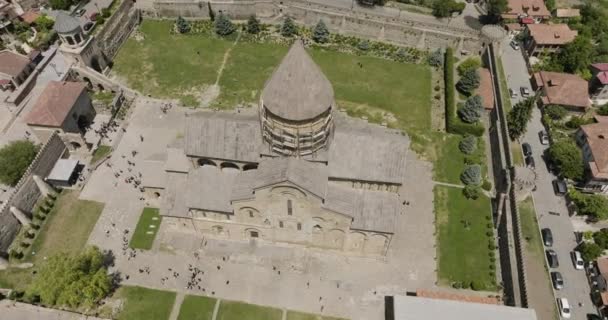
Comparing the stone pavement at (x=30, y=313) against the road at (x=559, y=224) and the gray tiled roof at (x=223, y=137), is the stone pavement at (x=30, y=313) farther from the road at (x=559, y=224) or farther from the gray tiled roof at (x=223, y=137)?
the road at (x=559, y=224)

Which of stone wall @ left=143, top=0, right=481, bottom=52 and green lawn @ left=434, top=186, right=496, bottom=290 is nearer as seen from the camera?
green lawn @ left=434, top=186, right=496, bottom=290

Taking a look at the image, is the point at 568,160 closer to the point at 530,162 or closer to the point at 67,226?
the point at 530,162

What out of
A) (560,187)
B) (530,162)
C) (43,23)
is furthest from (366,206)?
(43,23)

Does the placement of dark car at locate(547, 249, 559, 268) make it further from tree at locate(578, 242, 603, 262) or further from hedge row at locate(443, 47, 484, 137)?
hedge row at locate(443, 47, 484, 137)

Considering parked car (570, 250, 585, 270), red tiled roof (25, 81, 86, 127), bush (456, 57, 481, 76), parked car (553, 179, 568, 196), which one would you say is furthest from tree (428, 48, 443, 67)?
red tiled roof (25, 81, 86, 127)

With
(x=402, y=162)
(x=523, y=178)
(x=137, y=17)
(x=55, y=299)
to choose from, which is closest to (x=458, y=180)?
(x=523, y=178)

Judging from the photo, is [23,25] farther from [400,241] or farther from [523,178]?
[523,178]
